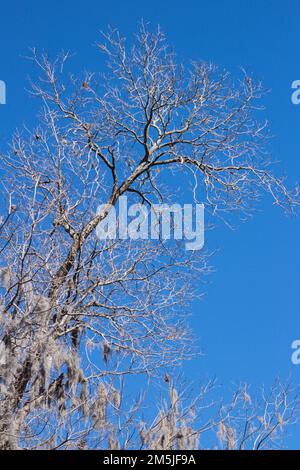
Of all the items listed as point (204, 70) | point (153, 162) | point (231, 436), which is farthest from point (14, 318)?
point (204, 70)

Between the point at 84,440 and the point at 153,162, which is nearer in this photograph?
the point at 84,440

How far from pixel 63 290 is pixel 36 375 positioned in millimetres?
1499

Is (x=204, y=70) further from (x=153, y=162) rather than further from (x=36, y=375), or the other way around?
(x=36, y=375)

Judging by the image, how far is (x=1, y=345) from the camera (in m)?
9.41

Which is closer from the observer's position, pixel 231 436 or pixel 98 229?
pixel 231 436
